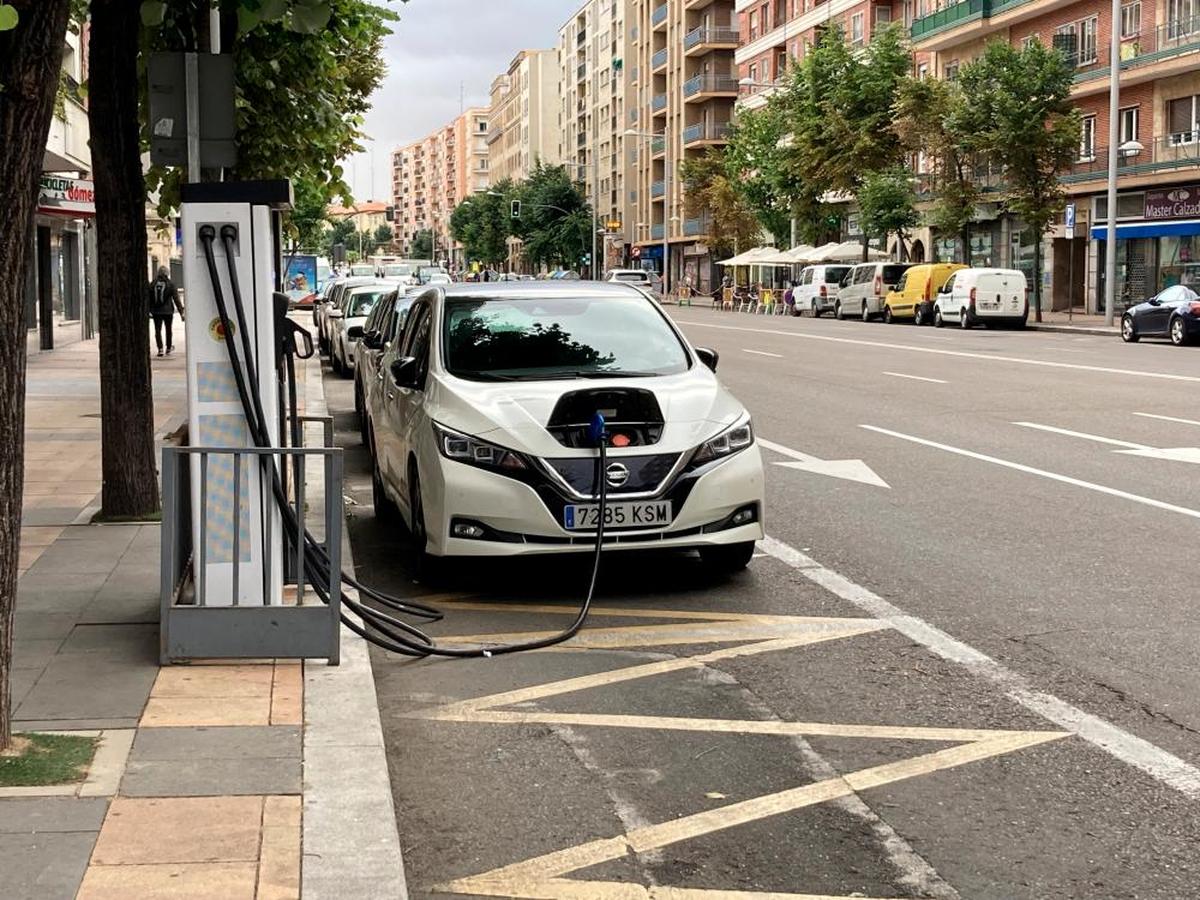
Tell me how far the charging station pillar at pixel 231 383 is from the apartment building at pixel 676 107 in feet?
270

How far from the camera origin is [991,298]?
4253cm

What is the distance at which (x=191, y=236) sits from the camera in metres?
6.32

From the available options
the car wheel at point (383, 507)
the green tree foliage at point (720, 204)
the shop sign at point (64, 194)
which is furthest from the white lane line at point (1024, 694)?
the green tree foliage at point (720, 204)

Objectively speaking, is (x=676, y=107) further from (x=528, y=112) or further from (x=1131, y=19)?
→ (x=528, y=112)

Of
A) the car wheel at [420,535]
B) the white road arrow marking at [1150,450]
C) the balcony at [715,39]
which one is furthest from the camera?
the balcony at [715,39]

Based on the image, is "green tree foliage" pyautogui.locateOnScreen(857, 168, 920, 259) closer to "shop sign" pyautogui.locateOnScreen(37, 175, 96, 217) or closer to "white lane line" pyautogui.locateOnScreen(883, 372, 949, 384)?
"white lane line" pyautogui.locateOnScreen(883, 372, 949, 384)

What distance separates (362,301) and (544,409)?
748 inches

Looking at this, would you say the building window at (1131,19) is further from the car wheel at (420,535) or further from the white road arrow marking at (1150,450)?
the car wheel at (420,535)

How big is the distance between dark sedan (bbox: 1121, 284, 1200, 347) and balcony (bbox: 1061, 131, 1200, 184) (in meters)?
9.61

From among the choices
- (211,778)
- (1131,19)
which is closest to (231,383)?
(211,778)

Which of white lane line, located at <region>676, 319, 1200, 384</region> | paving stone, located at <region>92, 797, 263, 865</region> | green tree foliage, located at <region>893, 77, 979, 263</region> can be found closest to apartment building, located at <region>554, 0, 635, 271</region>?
green tree foliage, located at <region>893, 77, 979, 263</region>

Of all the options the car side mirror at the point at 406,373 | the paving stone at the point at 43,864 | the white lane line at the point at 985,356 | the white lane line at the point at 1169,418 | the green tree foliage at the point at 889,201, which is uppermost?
the green tree foliage at the point at 889,201

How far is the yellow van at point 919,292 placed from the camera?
4744 centimetres

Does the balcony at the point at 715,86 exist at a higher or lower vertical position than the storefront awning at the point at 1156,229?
higher
